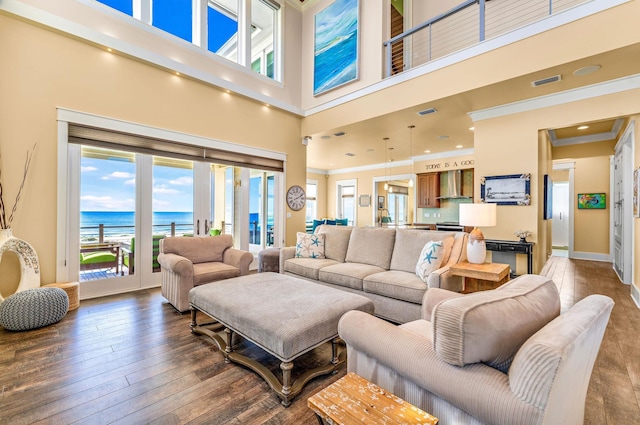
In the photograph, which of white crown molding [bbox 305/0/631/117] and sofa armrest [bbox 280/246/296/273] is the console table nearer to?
white crown molding [bbox 305/0/631/117]

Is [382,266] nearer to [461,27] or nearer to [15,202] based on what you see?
[15,202]

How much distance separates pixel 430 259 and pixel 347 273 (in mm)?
968

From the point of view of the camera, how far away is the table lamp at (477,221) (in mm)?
2934

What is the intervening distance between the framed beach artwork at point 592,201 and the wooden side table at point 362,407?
904 centimetres

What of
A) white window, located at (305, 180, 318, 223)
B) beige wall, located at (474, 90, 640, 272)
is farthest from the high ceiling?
white window, located at (305, 180, 318, 223)

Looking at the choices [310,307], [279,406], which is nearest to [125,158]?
[310,307]

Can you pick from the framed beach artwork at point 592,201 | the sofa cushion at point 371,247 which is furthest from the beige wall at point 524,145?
the framed beach artwork at point 592,201

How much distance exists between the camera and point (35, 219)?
10.7 ft

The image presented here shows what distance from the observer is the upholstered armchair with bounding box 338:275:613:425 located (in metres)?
0.86

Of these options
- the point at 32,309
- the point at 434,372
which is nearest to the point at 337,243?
the point at 434,372

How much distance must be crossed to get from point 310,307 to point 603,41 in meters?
4.07

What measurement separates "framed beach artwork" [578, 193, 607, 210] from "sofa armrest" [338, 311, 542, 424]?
8.83 m

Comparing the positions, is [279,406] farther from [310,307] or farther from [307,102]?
[307,102]

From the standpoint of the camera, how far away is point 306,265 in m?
3.82
